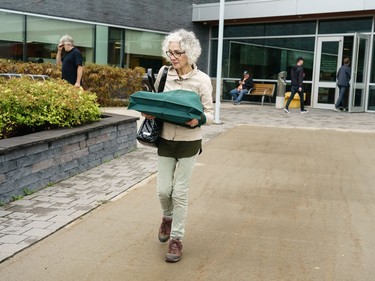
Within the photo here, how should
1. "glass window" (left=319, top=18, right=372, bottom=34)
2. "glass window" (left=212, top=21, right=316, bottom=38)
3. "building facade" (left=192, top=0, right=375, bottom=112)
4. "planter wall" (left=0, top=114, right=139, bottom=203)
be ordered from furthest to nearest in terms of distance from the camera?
"glass window" (left=212, top=21, right=316, bottom=38) → "glass window" (left=319, top=18, right=372, bottom=34) → "building facade" (left=192, top=0, right=375, bottom=112) → "planter wall" (left=0, top=114, right=139, bottom=203)

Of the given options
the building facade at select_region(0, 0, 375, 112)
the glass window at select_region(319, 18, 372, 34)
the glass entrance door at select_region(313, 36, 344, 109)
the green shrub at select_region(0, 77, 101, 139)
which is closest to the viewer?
the green shrub at select_region(0, 77, 101, 139)

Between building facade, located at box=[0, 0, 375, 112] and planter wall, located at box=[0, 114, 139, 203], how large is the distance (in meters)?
8.53

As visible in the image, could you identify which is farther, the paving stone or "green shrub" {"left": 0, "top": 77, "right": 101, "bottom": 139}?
"green shrub" {"left": 0, "top": 77, "right": 101, "bottom": 139}

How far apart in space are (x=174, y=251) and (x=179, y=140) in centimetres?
85

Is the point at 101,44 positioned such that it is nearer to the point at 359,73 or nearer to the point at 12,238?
the point at 359,73

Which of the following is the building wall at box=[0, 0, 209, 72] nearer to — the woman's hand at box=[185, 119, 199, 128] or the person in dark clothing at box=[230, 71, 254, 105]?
the person in dark clothing at box=[230, 71, 254, 105]

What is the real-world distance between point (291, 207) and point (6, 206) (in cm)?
295

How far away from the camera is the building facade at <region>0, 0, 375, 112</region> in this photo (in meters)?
15.4

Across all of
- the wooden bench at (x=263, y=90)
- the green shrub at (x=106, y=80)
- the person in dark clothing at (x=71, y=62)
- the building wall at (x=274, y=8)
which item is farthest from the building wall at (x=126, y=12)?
the person in dark clothing at (x=71, y=62)

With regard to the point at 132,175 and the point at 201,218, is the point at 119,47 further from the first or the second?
the point at 201,218

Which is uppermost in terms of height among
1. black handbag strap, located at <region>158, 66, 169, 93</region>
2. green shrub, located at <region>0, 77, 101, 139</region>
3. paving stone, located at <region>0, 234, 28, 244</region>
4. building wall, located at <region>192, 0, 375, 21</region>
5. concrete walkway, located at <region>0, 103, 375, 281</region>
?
building wall, located at <region>192, 0, 375, 21</region>

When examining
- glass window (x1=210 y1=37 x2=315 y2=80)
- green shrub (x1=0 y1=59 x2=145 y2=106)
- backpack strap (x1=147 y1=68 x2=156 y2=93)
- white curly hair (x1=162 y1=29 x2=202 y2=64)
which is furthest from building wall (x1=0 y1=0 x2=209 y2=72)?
white curly hair (x1=162 y1=29 x2=202 y2=64)

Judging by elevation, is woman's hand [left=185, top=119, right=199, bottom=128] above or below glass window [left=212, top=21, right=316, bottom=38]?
below

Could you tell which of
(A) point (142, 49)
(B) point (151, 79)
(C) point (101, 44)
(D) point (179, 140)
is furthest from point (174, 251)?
(A) point (142, 49)
